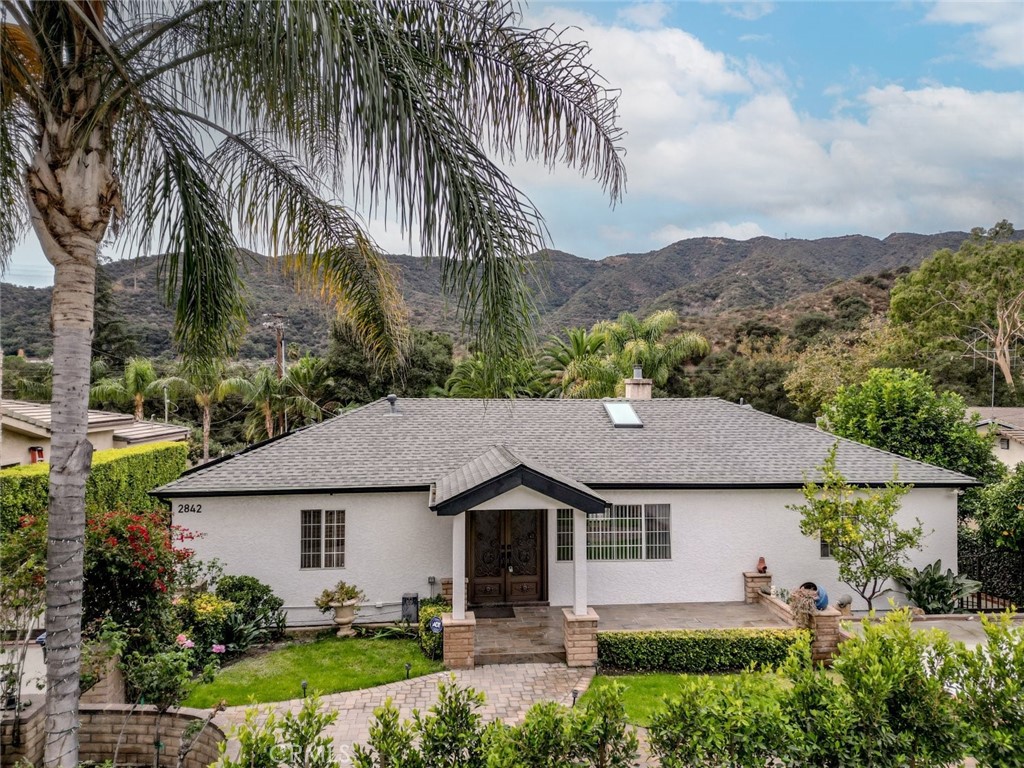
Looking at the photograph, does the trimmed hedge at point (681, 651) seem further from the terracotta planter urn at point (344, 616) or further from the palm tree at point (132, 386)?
the palm tree at point (132, 386)

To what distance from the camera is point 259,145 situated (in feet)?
22.8

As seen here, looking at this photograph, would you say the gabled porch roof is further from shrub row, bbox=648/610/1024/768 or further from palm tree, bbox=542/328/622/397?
palm tree, bbox=542/328/622/397

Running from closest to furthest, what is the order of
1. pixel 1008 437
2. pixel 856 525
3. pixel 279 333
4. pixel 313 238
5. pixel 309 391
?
1. pixel 313 238
2. pixel 856 525
3. pixel 1008 437
4. pixel 279 333
5. pixel 309 391

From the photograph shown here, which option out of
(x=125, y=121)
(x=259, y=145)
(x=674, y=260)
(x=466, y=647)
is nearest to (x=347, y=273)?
(x=259, y=145)

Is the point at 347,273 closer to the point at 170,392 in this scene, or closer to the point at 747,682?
the point at 747,682

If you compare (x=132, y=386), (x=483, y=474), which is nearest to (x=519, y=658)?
(x=483, y=474)

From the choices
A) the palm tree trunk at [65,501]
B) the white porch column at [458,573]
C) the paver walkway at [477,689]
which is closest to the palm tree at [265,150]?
the palm tree trunk at [65,501]

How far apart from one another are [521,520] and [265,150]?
9.49 meters

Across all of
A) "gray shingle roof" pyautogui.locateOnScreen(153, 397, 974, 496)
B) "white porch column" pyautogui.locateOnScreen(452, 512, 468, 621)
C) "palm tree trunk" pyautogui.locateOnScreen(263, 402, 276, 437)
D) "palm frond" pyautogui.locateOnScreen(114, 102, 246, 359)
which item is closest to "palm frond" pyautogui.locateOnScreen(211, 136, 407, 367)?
"palm frond" pyautogui.locateOnScreen(114, 102, 246, 359)

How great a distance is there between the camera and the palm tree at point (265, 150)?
3.83m

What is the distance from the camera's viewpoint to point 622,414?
17047 millimetres

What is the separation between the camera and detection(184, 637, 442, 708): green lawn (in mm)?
9234

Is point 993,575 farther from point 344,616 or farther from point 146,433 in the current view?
point 146,433

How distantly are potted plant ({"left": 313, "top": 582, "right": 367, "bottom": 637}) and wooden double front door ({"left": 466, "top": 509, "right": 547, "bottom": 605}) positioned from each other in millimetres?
2670
